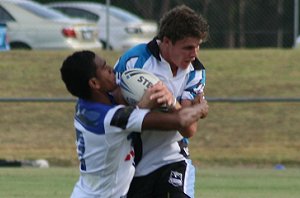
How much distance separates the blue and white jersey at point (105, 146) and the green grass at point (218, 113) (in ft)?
33.1

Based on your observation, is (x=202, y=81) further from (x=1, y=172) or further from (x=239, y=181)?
(x=1, y=172)

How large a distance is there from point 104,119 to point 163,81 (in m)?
0.76

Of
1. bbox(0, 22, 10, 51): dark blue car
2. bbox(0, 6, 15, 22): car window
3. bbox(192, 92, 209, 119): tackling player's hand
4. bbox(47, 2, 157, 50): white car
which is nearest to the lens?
bbox(192, 92, 209, 119): tackling player's hand

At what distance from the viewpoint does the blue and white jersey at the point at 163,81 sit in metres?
6.44

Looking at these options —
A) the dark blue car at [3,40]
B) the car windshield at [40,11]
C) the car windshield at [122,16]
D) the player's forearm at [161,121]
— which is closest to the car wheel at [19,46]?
the dark blue car at [3,40]

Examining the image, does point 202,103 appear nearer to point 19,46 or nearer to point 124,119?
point 124,119

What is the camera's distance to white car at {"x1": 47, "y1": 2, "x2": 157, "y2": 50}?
2402 cm

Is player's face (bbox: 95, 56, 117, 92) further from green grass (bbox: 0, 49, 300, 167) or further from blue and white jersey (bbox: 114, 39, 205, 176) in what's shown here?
green grass (bbox: 0, 49, 300, 167)

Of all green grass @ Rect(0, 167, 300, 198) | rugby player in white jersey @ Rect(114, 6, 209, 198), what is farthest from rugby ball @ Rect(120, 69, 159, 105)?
green grass @ Rect(0, 167, 300, 198)

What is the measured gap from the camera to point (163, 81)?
254 inches

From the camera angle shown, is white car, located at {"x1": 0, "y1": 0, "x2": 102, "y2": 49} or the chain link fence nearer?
white car, located at {"x1": 0, "y1": 0, "x2": 102, "y2": 49}

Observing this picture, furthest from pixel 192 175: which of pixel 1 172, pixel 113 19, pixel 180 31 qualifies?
pixel 113 19

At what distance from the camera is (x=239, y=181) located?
12953 mm

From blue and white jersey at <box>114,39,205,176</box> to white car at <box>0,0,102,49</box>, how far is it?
16.3 m
